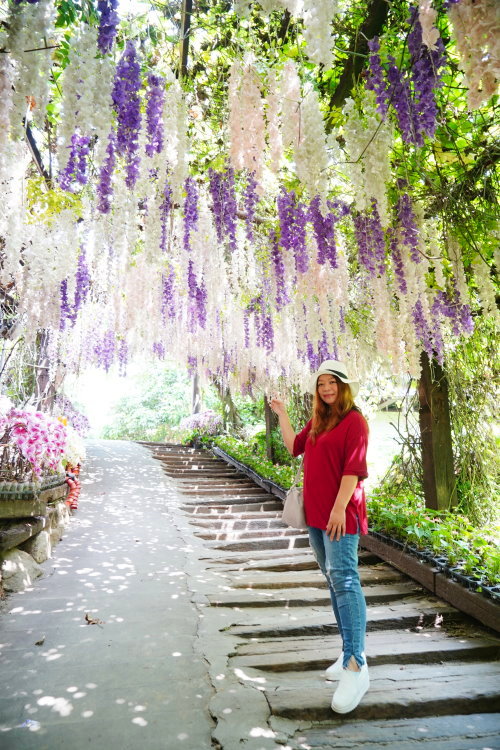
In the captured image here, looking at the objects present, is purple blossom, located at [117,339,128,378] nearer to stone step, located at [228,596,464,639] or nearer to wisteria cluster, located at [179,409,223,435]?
wisteria cluster, located at [179,409,223,435]

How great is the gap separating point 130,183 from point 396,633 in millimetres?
3058

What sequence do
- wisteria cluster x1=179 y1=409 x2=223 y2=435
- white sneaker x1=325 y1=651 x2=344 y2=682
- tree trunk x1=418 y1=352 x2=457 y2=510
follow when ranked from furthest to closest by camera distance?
wisteria cluster x1=179 y1=409 x2=223 y2=435, tree trunk x1=418 y1=352 x2=457 y2=510, white sneaker x1=325 y1=651 x2=344 y2=682

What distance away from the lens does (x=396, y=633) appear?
108 inches

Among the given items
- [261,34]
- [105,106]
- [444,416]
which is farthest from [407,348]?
[105,106]

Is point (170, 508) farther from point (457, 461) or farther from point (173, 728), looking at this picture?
point (173, 728)

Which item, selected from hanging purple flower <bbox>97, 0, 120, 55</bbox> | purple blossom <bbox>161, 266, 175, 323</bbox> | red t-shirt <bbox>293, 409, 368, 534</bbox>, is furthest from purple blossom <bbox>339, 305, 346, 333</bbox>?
hanging purple flower <bbox>97, 0, 120, 55</bbox>

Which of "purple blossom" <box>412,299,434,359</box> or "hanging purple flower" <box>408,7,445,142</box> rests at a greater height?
"hanging purple flower" <box>408,7,445,142</box>

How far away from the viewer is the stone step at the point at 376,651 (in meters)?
2.34

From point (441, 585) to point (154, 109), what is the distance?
354cm

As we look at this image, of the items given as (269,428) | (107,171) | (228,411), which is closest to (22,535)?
(107,171)

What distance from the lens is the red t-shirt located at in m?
1.98

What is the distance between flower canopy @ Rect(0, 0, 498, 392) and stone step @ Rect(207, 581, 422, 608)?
184 centimetres

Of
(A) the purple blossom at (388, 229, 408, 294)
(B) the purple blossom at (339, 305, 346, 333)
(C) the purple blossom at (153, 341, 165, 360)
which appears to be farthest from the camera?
(C) the purple blossom at (153, 341, 165, 360)

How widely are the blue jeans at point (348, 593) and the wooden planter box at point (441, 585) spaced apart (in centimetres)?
117
